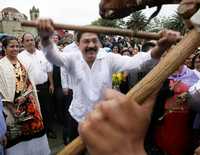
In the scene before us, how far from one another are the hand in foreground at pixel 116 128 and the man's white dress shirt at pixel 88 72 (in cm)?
324

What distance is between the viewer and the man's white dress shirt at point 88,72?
14.0 feet

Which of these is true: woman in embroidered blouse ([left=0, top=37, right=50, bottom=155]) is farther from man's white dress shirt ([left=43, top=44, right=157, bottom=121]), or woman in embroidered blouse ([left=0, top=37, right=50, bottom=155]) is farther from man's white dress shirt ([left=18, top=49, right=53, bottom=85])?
man's white dress shirt ([left=18, top=49, right=53, bottom=85])

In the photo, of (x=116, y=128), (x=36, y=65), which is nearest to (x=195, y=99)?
(x=116, y=128)

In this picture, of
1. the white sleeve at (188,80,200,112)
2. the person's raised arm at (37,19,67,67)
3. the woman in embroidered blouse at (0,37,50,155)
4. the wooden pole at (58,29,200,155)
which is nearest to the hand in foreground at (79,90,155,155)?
the wooden pole at (58,29,200,155)

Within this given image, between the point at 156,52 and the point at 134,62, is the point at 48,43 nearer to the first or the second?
the point at 134,62

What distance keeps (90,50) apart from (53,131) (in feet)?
13.1

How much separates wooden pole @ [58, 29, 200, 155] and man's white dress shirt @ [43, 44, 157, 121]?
3.01 metres

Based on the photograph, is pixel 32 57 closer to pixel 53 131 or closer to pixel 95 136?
pixel 53 131

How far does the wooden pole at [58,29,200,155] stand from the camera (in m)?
1.09

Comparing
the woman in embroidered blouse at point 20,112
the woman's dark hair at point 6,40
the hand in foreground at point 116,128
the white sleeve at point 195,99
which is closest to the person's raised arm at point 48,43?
the woman in embroidered blouse at point 20,112

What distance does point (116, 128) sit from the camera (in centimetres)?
92

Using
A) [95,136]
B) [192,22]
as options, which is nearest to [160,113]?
[192,22]

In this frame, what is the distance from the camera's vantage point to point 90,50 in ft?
14.6

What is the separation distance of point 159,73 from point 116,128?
242 mm
